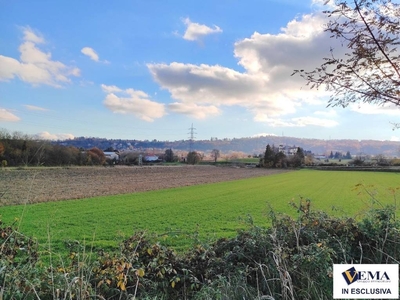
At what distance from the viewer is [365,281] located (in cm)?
344

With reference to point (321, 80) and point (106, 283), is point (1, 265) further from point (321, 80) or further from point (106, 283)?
point (321, 80)

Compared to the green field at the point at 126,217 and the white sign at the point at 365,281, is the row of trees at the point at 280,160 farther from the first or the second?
the white sign at the point at 365,281

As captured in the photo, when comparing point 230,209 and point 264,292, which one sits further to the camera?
point 230,209

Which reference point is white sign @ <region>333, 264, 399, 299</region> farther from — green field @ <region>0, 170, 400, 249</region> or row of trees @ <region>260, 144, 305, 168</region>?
row of trees @ <region>260, 144, 305, 168</region>

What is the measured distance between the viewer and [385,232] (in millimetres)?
4391

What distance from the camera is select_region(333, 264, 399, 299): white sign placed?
3.21 meters

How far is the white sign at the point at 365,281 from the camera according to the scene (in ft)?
10.5

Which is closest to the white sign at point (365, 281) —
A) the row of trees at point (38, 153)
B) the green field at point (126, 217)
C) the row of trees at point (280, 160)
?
the row of trees at point (38, 153)

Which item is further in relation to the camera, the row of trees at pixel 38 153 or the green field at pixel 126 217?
the green field at pixel 126 217

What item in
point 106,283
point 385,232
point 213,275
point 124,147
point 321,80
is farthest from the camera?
point 124,147

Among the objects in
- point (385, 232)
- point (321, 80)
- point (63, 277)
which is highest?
point (321, 80)

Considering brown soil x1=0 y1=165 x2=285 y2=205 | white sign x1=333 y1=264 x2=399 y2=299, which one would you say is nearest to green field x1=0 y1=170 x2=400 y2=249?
brown soil x1=0 y1=165 x2=285 y2=205

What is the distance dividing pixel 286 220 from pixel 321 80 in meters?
2.67

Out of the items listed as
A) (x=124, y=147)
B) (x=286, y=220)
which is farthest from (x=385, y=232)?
(x=124, y=147)
